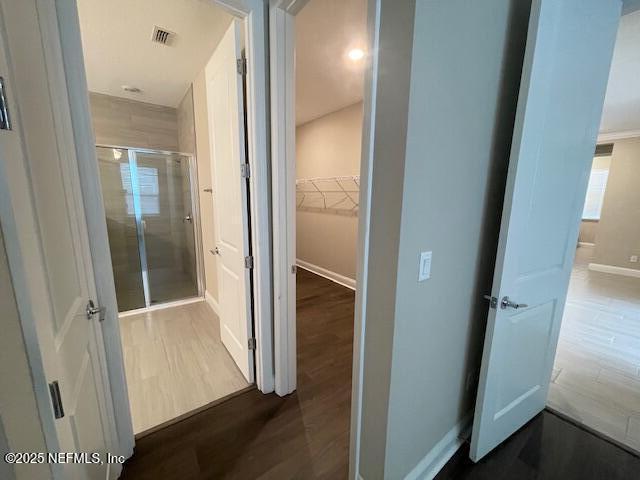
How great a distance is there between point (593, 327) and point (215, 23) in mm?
4347

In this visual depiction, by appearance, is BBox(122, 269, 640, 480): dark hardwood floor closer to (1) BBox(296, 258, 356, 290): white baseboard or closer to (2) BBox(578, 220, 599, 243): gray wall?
(1) BBox(296, 258, 356, 290): white baseboard

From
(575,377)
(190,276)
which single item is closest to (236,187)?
(190,276)

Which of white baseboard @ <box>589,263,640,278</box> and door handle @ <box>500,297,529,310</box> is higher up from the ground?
door handle @ <box>500,297,529,310</box>

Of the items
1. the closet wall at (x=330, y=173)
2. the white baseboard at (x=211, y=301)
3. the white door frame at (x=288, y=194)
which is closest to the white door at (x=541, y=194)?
the white door frame at (x=288, y=194)

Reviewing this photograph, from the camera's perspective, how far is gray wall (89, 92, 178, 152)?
10.0ft

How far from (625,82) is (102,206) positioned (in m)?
4.52

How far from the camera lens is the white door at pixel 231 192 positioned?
1510 millimetres

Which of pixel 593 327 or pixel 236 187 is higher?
pixel 236 187

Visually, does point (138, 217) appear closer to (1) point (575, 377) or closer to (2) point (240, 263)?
(2) point (240, 263)

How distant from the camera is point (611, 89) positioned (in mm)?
2746

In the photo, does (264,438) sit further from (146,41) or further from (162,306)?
(146,41)

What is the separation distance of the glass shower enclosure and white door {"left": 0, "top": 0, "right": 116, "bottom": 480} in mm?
2356

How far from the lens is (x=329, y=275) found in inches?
163

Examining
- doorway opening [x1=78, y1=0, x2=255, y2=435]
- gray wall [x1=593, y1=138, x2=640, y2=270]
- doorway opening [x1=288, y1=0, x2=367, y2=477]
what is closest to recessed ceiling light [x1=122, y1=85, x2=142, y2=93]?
doorway opening [x1=78, y1=0, x2=255, y2=435]
